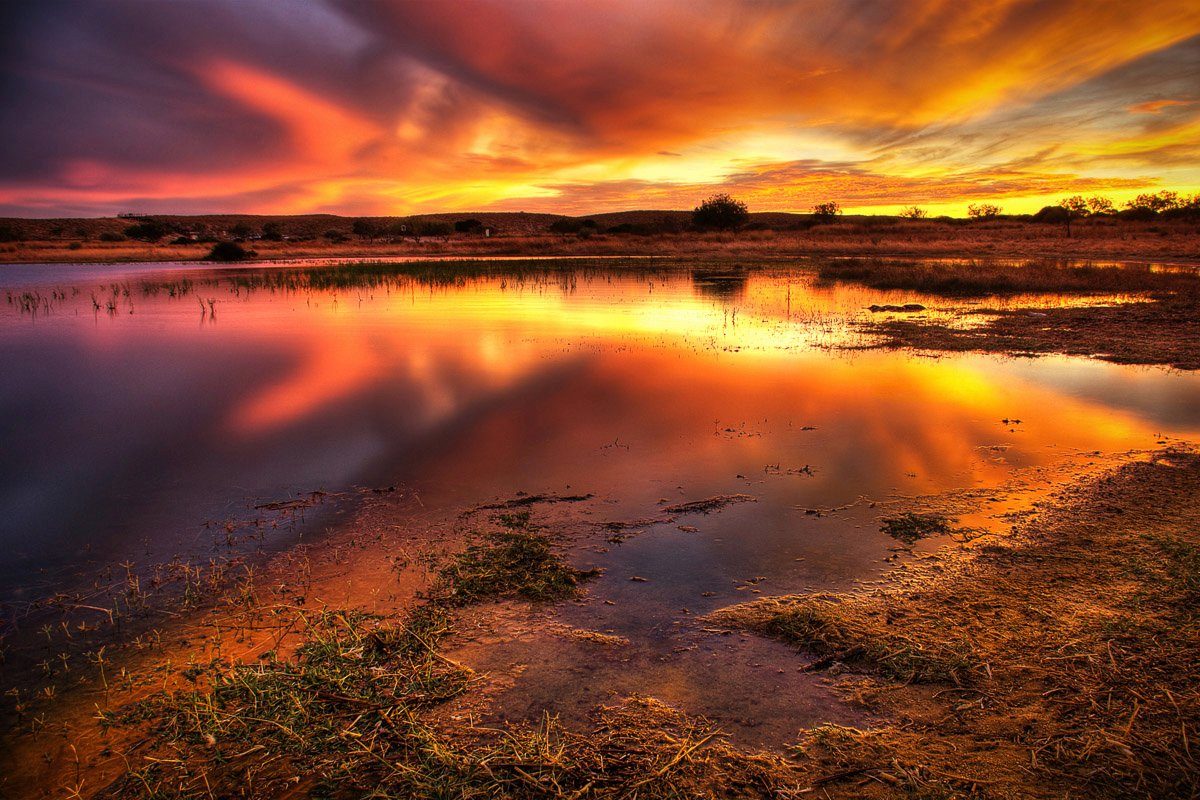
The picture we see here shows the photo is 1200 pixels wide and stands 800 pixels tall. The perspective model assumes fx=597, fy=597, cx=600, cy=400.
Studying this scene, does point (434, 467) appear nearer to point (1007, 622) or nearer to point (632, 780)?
point (632, 780)

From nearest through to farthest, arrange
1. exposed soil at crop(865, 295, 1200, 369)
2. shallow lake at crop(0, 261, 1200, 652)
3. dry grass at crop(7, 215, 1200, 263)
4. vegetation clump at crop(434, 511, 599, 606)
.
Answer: vegetation clump at crop(434, 511, 599, 606) < shallow lake at crop(0, 261, 1200, 652) < exposed soil at crop(865, 295, 1200, 369) < dry grass at crop(7, 215, 1200, 263)

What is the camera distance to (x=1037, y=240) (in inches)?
2344

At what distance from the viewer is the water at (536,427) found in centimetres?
592

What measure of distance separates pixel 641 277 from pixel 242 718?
112ft

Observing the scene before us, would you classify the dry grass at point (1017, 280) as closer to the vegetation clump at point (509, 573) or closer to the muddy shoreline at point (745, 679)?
the muddy shoreline at point (745, 679)

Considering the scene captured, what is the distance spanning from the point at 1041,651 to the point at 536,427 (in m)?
6.62

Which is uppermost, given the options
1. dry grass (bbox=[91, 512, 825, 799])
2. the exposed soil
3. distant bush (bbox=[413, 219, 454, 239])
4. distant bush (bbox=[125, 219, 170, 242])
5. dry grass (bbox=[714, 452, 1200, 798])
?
distant bush (bbox=[413, 219, 454, 239])

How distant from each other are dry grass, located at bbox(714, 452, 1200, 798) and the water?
70cm

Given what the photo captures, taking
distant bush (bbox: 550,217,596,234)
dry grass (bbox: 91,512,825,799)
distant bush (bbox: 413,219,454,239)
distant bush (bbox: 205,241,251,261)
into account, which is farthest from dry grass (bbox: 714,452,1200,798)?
distant bush (bbox: 550,217,596,234)

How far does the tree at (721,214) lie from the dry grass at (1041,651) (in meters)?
94.3

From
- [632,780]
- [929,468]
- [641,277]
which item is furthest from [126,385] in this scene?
[641,277]

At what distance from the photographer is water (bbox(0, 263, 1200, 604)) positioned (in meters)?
5.92

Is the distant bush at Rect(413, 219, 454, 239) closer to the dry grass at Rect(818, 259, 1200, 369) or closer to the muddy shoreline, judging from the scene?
the dry grass at Rect(818, 259, 1200, 369)

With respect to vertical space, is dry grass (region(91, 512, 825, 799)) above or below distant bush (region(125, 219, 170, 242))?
below
